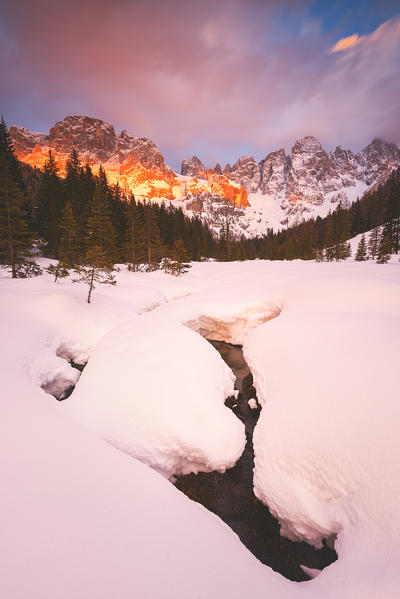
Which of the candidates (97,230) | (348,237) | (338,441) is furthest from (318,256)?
(338,441)

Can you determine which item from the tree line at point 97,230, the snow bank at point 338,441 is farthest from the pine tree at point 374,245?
the snow bank at point 338,441

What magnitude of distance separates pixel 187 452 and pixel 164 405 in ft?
5.07

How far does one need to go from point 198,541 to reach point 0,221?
26.9 meters

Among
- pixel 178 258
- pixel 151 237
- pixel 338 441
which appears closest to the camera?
pixel 338 441

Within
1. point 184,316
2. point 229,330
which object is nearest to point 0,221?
point 184,316

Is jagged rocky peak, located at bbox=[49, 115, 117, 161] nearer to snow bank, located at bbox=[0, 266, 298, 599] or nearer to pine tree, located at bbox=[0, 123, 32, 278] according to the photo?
pine tree, located at bbox=[0, 123, 32, 278]

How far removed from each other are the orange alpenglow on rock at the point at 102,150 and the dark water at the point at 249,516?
182985 millimetres

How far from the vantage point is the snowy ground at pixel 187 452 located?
3170mm

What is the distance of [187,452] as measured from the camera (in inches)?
273

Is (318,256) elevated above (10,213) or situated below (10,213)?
below

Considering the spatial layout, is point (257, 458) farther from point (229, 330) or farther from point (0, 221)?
point (0, 221)

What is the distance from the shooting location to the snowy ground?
3170 millimetres

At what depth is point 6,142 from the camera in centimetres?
3191

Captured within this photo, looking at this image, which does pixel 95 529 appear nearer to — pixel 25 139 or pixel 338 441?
pixel 338 441
